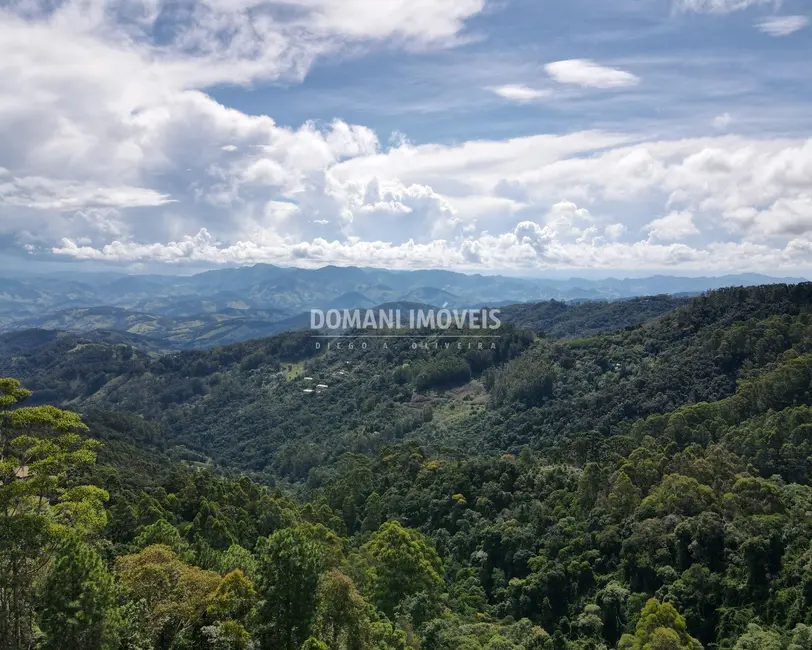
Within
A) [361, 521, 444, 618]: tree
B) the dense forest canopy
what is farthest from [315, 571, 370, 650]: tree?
[361, 521, 444, 618]: tree

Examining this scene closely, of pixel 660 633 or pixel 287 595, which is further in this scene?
pixel 660 633

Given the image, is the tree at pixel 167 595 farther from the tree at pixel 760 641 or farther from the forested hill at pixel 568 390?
the forested hill at pixel 568 390

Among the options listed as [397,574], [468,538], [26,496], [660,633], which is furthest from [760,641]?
[26,496]

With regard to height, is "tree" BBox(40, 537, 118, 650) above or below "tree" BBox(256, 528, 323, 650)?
above

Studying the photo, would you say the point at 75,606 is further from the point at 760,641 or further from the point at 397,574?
the point at 760,641

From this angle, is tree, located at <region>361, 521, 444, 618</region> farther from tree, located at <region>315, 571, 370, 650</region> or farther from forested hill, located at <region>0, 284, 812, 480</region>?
forested hill, located at <region>0, 284, 812, 480</region>

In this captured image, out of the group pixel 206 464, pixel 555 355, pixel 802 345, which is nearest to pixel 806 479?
pixel 802 345
